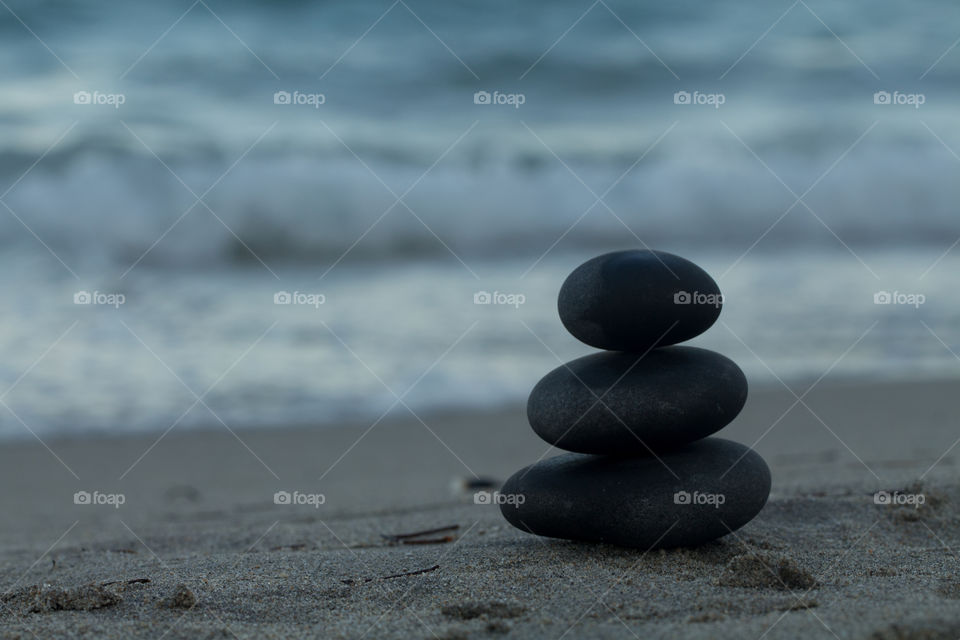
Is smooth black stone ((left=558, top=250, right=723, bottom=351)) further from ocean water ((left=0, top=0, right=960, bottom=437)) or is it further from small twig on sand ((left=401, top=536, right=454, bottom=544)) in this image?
ocean water ((left=0, top=0, right=960, bottom=437))

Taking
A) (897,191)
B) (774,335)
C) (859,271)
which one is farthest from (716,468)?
(897,191)

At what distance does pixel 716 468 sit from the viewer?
11.9 feet

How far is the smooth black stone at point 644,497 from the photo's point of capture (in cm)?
351

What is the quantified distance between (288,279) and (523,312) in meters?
4.07

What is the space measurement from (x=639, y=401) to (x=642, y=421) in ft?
0.24

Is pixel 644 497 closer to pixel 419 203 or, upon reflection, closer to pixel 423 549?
pixel 423 549

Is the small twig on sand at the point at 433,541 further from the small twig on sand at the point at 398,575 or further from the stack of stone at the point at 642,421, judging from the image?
the small twig on sand at the point at 398,575

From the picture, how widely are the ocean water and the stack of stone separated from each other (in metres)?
4.20

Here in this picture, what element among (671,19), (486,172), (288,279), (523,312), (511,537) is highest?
(671,19)

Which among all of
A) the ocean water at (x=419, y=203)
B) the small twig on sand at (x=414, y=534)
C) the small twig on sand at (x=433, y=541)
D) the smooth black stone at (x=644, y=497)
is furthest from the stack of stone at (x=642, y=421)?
the ocean water at (x=419, y=203)

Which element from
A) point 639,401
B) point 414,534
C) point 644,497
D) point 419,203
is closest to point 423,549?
point 414,534

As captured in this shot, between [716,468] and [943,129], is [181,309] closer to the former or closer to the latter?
[716,468]

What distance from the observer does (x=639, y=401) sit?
139 inches

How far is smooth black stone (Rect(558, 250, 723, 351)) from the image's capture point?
3.53 metres
